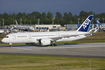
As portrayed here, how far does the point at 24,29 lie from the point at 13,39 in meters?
91.9

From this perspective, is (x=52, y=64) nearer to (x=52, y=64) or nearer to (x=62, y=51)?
(x=52, y=64)

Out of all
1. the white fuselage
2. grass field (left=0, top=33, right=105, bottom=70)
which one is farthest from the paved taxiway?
grass field (left=0, top=33, right=105, bottom=70)

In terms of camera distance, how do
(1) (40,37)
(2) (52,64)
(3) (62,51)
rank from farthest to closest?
(1) (40,37), (3) (62,51), (2) (52,64)

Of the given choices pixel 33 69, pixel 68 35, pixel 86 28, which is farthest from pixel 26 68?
pixel 86 28

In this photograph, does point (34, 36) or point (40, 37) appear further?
point (40, 37)

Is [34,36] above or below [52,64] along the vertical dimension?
above

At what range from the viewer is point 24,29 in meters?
135

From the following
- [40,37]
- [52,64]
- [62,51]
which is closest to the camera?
[52,64]

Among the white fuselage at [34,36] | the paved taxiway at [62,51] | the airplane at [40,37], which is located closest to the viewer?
the paved taxiway at [62,51]

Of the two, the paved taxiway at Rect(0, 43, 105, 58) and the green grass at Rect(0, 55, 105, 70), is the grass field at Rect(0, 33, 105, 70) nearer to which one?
the green grass at Rect(0, 55, 105, 70)

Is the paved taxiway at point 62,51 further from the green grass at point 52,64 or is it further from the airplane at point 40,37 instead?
the green grass at point 52,64

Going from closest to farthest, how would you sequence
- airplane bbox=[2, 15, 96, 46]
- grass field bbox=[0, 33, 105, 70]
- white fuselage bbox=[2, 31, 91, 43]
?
grass field bbox=[0, 33, 105, 70] → airplane bbox=[2, 15, 96, 46] → white fuselage bbox=[2, 31, 91, 43]

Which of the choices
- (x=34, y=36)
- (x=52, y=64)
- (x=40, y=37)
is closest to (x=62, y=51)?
(x=40, y=37)

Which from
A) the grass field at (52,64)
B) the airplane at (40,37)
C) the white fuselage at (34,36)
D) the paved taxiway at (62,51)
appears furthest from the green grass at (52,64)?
the white fuselage at (34,36)
